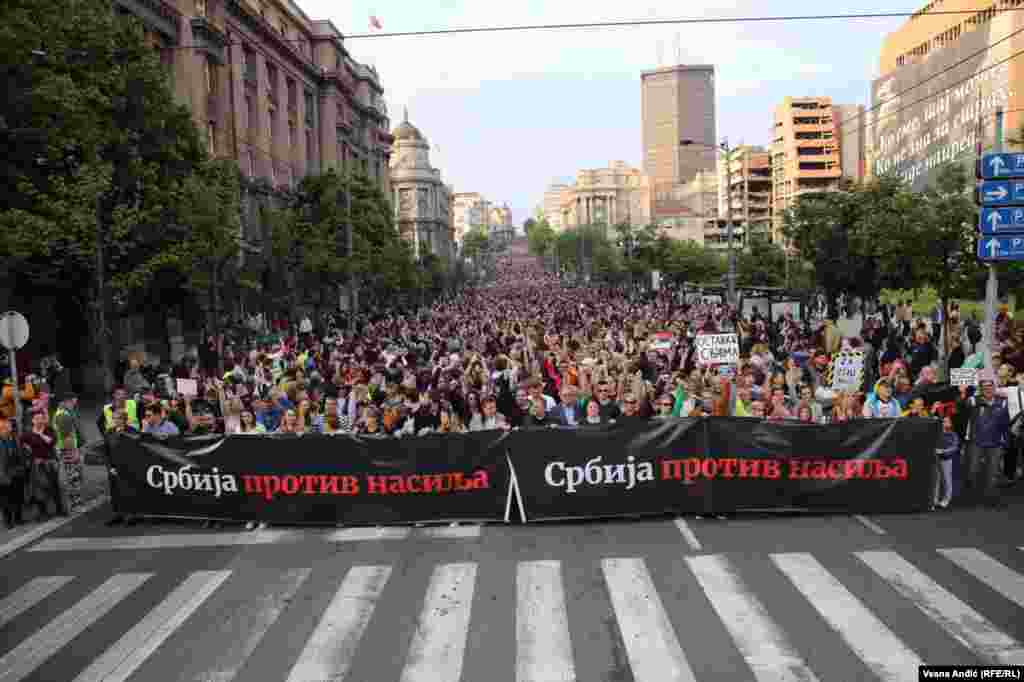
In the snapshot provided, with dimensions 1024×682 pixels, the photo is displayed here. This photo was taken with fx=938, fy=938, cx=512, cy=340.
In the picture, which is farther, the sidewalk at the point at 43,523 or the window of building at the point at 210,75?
the window of building at the point at 210,75

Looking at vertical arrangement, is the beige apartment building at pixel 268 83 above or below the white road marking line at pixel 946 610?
above

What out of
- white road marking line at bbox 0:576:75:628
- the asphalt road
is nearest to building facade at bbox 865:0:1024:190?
the asphalt road

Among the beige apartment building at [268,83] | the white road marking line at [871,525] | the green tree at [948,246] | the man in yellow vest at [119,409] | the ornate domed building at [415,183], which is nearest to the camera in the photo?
the white road marking line at [871,525]

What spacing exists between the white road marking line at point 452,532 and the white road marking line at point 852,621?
345 cm

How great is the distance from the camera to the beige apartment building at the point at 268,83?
135 ft

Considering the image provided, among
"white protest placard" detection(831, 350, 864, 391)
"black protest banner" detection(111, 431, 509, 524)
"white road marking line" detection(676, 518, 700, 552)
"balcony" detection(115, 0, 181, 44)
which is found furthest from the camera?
"balcony" detection(115, 0, 181, 44)

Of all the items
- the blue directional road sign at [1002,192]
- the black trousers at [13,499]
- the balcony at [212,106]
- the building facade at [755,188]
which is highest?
the building facade at [755,188]

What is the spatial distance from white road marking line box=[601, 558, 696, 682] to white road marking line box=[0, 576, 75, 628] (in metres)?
5.58

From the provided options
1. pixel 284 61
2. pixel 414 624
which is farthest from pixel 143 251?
pixel 284 61

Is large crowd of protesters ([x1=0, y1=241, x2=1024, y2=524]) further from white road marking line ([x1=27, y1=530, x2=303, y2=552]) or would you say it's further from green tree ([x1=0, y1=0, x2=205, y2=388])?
green tree ([x1=0, y1=0, x2=205, y2=388])

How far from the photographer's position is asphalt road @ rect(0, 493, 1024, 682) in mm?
7191

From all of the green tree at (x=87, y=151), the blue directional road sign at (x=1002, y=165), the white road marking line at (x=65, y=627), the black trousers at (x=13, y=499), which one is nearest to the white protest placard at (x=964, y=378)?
the blue directional road sign at (x=1002, y=165)

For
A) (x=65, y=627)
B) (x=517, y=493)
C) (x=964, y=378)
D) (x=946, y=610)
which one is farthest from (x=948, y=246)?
(x=65, y=627)

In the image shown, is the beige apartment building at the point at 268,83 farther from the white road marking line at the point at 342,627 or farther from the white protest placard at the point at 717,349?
the white road marking line at the point at 342,627
